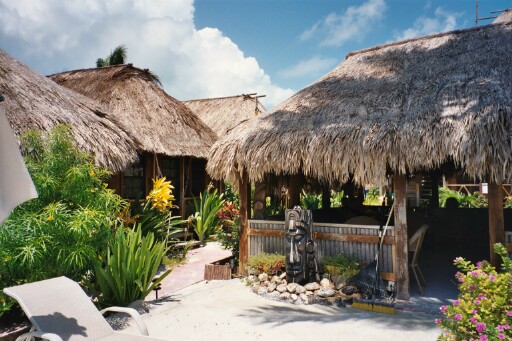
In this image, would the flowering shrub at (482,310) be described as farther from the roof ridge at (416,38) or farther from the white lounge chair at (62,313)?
the roof ridge at (416,38)

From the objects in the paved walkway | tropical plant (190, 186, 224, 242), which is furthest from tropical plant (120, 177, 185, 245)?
tropical plant (190, 186, 224, 242)

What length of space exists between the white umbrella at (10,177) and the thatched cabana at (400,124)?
4055mm

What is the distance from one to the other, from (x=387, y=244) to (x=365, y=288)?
692 mm

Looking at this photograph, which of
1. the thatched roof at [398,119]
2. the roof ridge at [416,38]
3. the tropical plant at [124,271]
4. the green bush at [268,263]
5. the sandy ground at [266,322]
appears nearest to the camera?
the sandy ground at [266,322]

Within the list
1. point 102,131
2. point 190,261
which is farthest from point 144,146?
point 190,261

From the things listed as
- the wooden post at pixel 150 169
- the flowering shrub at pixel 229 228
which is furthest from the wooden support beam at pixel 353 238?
the wooden post at pixel 150 169

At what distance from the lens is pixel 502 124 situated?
475cm

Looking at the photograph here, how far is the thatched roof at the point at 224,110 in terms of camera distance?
14281mm

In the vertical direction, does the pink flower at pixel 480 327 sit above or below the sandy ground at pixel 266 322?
above

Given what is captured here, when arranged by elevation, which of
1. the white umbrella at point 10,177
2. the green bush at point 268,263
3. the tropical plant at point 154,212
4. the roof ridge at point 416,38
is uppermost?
the roof ridge at point 416,38

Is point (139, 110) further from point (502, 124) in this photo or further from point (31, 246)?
point (502, 124)

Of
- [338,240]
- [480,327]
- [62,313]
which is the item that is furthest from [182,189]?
[480,327]

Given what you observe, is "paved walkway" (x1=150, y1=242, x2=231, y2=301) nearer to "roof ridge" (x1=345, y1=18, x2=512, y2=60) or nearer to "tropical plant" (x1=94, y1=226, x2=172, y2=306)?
"tropical plant" (x1=94, y1=226, x2=172, y2=306)

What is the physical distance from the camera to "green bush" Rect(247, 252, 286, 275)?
6.09 meters
